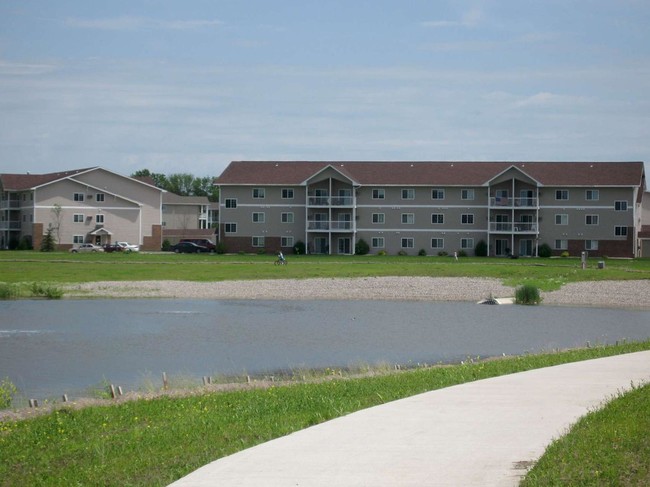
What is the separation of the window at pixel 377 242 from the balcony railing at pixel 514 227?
10.2m

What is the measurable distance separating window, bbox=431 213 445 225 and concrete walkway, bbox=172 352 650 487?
78.5m

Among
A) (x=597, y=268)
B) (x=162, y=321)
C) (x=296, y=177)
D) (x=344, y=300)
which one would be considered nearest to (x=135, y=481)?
(x=162, y=321)

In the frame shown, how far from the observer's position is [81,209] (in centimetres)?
9850

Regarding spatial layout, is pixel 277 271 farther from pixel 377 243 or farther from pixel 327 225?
pixel 377 243

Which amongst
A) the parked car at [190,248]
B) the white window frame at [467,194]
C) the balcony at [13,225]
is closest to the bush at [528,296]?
the white window frame at [467,194]

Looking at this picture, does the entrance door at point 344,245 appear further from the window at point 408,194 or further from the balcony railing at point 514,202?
the balcony railing at point 514,202

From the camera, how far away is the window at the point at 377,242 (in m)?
94.0

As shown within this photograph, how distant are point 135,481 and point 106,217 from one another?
301 ft

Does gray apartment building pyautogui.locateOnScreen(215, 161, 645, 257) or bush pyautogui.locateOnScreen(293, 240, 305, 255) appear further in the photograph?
bush pyautogui.locateOnScreen(293, 240, 305, 255)

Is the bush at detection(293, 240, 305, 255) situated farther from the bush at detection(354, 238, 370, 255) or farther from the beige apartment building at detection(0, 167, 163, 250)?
the beige apartment building at detection(0, 167, 163, 250)

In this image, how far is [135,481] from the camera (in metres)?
10.1

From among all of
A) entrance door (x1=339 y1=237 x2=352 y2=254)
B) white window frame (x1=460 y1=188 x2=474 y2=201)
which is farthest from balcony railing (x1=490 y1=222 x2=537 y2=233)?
entrance door (x1=339 y1=237 x2=352 y2=254)

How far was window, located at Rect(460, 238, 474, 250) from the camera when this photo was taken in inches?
3661

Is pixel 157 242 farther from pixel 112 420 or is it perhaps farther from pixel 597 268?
pixel 112 420
